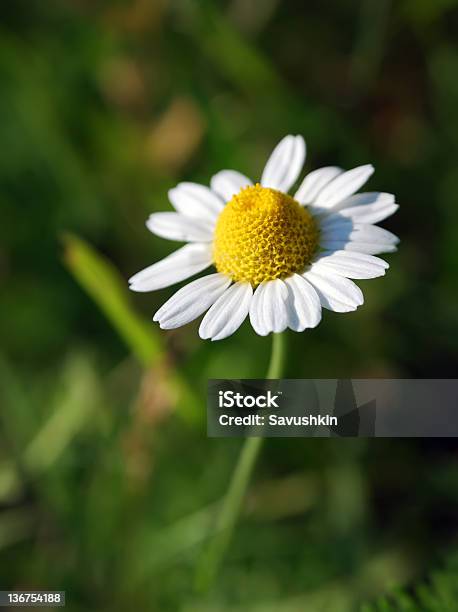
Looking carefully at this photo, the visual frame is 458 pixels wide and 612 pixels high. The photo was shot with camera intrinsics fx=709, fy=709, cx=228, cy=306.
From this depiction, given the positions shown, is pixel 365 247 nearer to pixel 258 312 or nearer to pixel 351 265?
pixel 351 265

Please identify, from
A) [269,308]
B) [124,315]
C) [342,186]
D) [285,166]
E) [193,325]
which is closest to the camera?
[269,308]

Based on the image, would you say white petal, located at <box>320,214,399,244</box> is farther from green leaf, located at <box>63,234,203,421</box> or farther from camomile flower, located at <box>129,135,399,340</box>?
green leaf, located at <box>63,234,203,421</box>

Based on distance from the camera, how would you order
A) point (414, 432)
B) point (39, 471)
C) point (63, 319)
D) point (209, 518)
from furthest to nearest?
1. point (63, 319)
2. point (39, 471)
3. point (209, 518)
4. point (414, 432)

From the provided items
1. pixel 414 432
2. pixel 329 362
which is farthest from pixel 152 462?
pixel 414 432

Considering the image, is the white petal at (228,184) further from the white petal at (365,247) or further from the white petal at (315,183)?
the white petal at (365,247)

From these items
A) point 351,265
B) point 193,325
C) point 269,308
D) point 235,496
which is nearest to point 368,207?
point 351,265

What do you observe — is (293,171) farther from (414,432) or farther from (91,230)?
(91,230)
